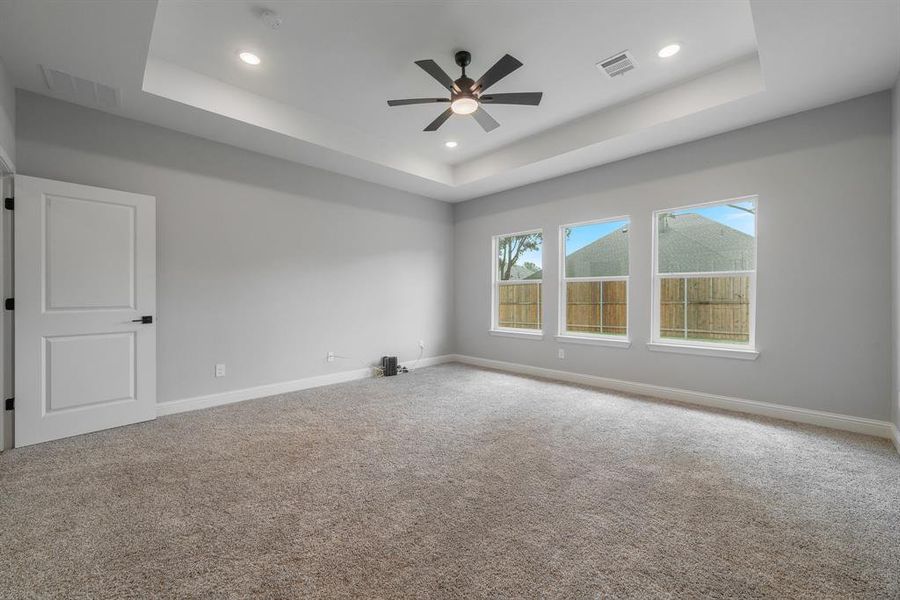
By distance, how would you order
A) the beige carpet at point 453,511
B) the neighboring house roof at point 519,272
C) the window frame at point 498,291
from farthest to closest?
the neighboring house roof at point 519,272 < the window frame at point 498,291 < the beige carpet at point 453,511

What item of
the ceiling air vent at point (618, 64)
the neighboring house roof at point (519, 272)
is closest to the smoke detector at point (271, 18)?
the ceiling air vent at point (618, 64)

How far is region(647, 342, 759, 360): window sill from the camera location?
149 inches

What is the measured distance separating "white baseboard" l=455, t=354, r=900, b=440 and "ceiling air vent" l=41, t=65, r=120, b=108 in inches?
210

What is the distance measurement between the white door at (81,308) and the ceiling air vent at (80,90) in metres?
Result: 0.73

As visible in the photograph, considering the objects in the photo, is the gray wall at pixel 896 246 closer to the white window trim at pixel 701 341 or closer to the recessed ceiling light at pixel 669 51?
the white window trim at pixel 701 341

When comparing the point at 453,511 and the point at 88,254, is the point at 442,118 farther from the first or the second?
the point at 88,254

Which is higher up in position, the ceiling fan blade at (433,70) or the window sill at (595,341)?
the ceiling fan blade at (433,70)

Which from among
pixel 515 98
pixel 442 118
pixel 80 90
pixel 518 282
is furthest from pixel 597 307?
pixel 80 90

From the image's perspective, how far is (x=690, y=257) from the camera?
4234mm

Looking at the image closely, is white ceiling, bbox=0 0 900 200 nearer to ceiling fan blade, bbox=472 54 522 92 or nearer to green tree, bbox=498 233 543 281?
ceiling fan blade, bbox=472 54 522 92

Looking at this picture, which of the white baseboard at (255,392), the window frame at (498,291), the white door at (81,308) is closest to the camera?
the white door at (81,308)

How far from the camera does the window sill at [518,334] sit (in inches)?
219

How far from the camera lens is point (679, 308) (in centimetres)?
432

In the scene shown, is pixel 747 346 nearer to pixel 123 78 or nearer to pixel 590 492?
pixel 590 492
